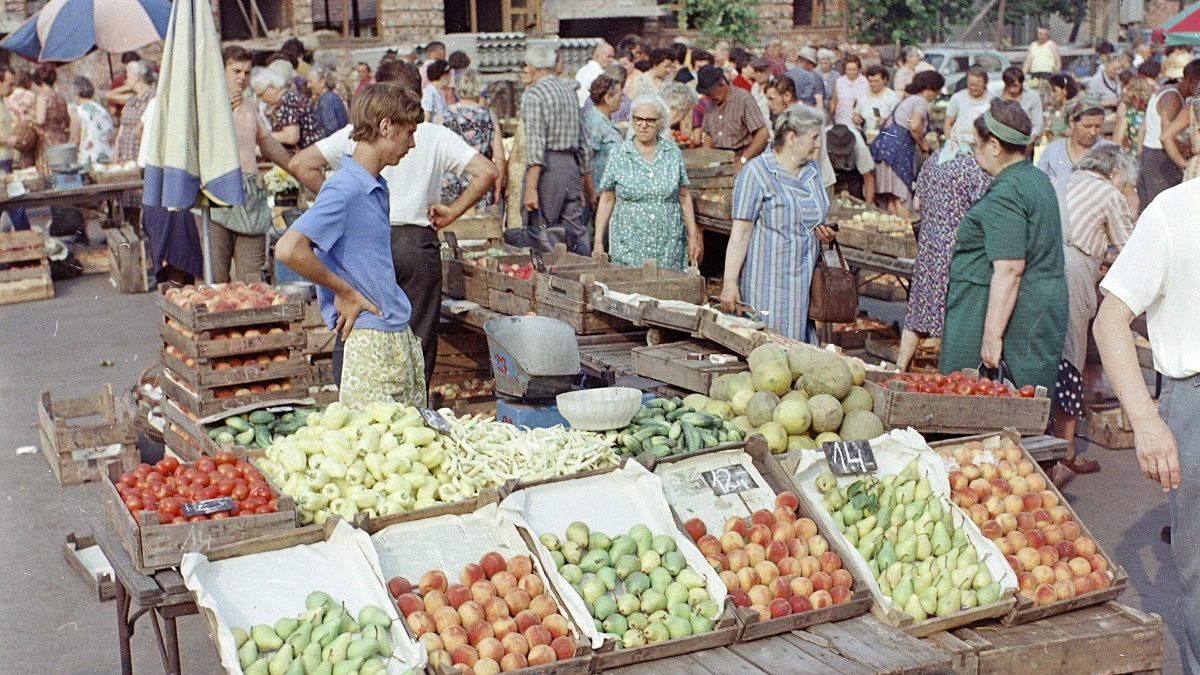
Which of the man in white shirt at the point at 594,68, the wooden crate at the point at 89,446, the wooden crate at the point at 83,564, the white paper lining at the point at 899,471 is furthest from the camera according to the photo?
the man in white shirt at the point at 594,68

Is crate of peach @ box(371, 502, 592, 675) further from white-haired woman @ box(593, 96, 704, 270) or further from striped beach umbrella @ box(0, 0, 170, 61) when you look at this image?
striped beach umbrella @ box(0, 0, 170, 61)

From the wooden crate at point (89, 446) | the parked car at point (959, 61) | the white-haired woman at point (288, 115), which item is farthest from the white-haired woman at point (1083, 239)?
the parked car at point (959, 61)

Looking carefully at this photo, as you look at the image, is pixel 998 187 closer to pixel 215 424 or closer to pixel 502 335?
pixel 502 335

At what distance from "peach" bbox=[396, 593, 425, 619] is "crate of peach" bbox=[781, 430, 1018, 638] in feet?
4.40

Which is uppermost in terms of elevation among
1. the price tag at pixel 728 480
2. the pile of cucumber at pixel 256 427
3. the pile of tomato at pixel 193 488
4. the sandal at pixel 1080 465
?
the pile of tomato at pixel 193 488

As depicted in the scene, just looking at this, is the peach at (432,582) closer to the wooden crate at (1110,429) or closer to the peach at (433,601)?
the peach at (433,601)

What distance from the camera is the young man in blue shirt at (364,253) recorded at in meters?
4.80

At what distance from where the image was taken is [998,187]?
19.6ft

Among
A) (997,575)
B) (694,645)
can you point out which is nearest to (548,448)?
(694,645)

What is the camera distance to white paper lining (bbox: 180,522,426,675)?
3699 mm

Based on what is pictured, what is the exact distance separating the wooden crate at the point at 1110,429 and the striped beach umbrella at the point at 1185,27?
14.5ft

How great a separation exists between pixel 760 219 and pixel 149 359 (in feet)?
16.7

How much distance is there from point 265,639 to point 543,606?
76cm

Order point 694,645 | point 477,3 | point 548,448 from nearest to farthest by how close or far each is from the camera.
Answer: point 694,645 < point 548,448 < point 477,3
